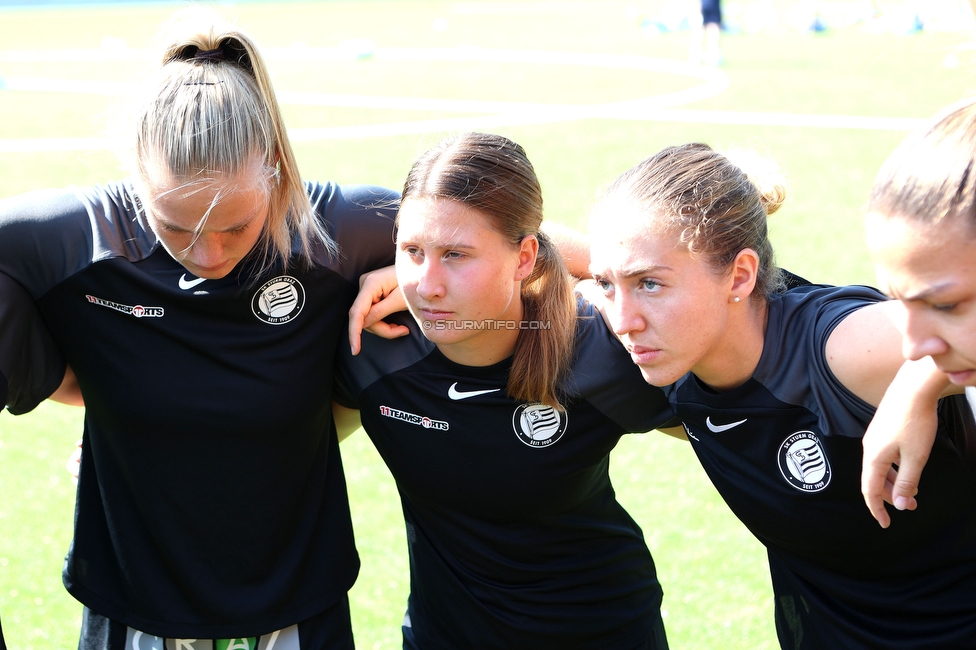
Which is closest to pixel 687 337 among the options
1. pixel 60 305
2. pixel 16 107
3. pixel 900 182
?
pixel 900 182

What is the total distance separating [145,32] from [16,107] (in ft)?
34.8

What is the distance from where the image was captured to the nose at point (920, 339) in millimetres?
1943

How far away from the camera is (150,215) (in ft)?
8.72

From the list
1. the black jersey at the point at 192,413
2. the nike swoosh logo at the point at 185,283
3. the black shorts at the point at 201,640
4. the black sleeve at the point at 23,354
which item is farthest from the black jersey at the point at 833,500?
the black sleeve at the point at 23,354

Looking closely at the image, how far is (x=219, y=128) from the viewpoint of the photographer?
2641 millimetres

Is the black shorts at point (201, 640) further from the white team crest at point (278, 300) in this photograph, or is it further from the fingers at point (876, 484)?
the fingers at point (876, 484)

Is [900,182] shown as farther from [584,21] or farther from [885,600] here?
[584,21]

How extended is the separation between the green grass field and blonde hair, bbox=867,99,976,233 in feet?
0.97

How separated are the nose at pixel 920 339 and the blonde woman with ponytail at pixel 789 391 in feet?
1.21

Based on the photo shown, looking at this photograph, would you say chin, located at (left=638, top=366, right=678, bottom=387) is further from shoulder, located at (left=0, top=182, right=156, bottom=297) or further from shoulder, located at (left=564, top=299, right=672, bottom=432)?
shoulder, located at (left=0, top=182, right=156, bottom=297)

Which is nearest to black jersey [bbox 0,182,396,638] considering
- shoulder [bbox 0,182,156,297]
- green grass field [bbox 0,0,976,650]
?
shoulder [bbox 0,182,156,297]

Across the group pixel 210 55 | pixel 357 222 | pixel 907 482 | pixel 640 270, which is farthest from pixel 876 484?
pixel 210 55

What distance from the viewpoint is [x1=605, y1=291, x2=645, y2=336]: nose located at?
250cm

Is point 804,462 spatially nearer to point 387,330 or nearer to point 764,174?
point 764,174
